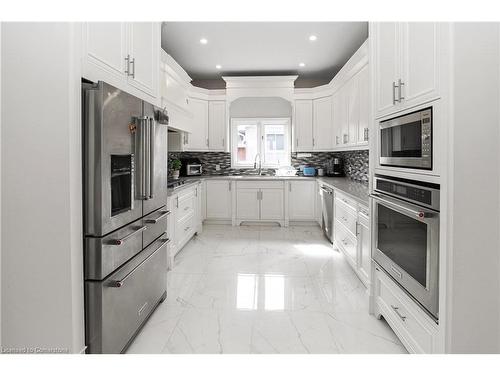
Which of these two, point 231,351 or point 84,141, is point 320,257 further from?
point 84,141

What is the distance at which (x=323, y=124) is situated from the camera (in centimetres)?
564

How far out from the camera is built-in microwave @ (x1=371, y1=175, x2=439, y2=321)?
1.53m

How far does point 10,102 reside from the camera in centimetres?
141

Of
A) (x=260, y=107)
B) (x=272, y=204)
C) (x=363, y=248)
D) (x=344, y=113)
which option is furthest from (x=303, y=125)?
(x=363, y=248)

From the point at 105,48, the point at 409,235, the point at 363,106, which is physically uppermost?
the point at 363,106

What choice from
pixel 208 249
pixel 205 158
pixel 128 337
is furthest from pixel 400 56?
pixel 205 158

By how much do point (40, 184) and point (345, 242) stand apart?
2.96m

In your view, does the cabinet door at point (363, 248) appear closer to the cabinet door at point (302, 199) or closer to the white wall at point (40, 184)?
the white wall at point (40, 184)

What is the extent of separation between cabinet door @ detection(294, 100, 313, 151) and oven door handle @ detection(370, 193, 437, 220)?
358 centimetres

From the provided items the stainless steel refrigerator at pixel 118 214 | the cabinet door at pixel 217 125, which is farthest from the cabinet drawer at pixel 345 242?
the cabinet door at pixel 217 125

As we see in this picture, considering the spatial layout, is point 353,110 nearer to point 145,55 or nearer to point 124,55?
point 145,55

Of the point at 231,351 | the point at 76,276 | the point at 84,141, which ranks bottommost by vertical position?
the point at 231,351

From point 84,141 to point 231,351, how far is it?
4.75ft

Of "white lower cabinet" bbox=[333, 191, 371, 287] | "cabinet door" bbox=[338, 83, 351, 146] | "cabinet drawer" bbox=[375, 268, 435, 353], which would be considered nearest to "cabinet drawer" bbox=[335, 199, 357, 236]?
"white lower cabinet" bbox=[333, 191, 371, 287]
